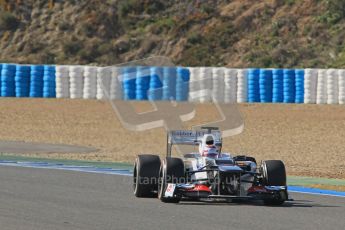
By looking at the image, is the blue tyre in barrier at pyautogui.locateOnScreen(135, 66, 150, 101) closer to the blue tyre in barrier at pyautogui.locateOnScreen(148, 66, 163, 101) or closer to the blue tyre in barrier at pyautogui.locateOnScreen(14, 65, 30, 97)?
the blue tyre in barrier at pyautogui.locateOnScreen(148, 66, 163, 101)

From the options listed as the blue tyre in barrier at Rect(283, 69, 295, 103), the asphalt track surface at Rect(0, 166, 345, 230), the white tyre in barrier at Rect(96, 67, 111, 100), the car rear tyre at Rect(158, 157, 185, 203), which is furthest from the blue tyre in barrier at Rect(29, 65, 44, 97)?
the car rear tyre at Rect(158, 157, 185, 203)

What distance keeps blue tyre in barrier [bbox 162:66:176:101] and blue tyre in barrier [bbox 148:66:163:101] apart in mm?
187

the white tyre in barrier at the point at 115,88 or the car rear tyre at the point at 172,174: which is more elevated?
the white tyre in barrier at the point at 115,88

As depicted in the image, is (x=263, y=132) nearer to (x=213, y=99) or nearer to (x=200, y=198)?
(x=213, y=99)

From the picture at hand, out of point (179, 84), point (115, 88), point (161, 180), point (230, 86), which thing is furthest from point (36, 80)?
point (161, 180)

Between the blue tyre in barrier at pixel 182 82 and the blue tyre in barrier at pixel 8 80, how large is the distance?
5898 mm

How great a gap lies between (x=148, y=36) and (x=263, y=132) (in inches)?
833

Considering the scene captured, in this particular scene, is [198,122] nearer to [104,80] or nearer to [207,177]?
[104,80]

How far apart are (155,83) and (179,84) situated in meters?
0.94

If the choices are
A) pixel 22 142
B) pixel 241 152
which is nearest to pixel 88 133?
pixel 22 142

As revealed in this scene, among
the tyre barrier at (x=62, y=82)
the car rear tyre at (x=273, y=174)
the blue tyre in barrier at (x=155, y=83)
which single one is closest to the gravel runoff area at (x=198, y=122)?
the tyre barrier at (x=62, y=82)

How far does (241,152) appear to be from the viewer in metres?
25.7

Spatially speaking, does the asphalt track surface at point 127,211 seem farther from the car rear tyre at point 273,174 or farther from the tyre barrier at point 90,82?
the tyre barrier at point 90,82

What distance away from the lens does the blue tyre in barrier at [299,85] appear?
36844 mm
